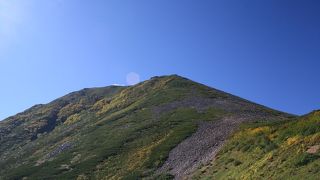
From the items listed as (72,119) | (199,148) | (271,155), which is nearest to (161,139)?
(199,148)

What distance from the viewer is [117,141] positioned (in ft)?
281

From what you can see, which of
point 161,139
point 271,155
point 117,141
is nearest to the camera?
point 271,155

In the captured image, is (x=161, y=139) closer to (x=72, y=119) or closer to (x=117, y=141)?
(x=117, y=141)

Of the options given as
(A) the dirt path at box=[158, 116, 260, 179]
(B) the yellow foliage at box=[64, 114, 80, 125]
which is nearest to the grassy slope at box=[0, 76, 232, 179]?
(B) the yellow foliage at box=[64, 114, 80, 125]

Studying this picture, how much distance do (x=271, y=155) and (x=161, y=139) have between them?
38.6 m

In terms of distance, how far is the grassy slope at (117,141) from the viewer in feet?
228

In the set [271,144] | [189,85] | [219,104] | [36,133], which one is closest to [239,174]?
[271,144]

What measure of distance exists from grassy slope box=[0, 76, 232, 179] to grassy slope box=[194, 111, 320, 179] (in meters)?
13.5

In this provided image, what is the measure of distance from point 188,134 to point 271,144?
1226 inches

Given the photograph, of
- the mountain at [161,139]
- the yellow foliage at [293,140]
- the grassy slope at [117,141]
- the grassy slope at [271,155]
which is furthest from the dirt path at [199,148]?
the yellow foliage at [293,140]

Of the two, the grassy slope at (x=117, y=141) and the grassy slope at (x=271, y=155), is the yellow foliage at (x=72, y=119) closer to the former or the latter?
the grassy slope at (x=117, y=141)

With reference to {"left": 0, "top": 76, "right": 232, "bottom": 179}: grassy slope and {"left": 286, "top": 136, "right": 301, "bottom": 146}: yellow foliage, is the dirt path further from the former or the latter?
{"left": 286, "top": 136, "right": 301, "bottom": 146}: yellow foliage

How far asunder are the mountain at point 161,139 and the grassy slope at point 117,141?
21 cm

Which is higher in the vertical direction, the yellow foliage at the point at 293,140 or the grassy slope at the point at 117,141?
the grassy slope at the point at 117,141
